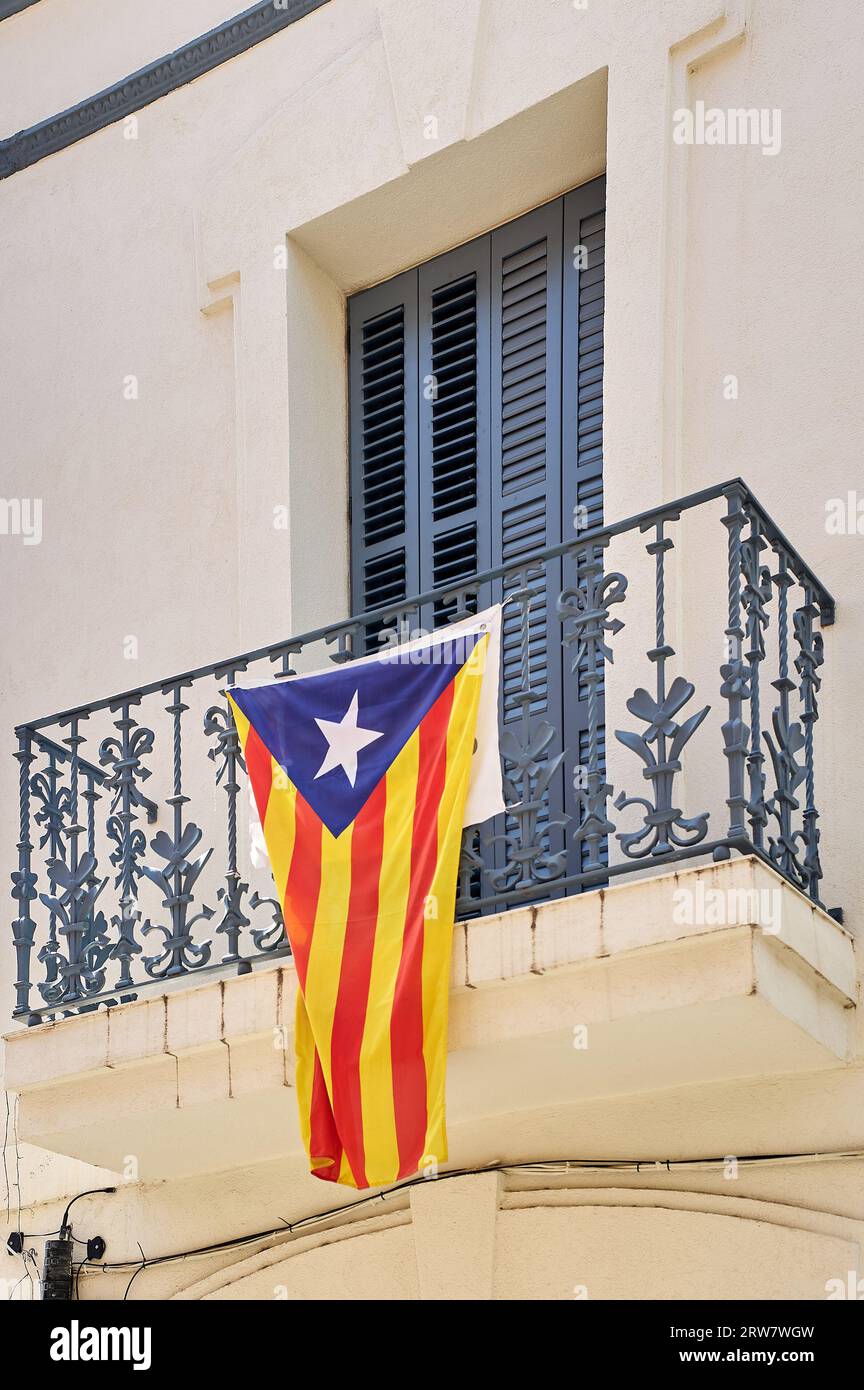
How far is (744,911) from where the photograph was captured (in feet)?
21.6

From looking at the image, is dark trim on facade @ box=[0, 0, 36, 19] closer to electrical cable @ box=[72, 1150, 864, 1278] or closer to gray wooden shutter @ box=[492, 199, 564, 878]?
gray wooden shutter @ box=[492, 199, 564, 878]

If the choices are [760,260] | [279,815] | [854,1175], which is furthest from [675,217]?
[854,1175]

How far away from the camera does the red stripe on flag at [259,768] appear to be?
787cm

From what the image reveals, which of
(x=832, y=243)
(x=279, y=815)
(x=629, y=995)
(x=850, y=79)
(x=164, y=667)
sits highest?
(x=850, y=79)

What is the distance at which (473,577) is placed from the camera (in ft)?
24.9

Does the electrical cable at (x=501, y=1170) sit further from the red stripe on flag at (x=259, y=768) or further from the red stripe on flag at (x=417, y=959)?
the red stripe on flag at (x=259, y=768)

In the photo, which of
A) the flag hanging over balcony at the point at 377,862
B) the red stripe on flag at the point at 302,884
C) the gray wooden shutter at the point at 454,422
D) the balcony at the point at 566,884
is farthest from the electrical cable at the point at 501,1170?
the gray wooden shutter at the point at 454,422

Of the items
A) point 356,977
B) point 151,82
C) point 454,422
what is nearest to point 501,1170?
point 356,977

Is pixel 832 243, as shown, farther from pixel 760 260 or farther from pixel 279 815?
pixel 279 815

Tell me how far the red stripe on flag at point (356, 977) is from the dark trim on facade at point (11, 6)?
541 centimetres

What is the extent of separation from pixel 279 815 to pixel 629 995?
156 cm

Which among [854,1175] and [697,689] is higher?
[697,689]

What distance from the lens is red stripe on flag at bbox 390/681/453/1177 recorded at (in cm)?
711

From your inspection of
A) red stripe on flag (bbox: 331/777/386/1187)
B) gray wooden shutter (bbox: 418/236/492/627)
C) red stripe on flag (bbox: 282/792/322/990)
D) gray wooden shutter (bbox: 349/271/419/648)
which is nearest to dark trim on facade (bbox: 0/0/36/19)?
gray wooden shutter (bbox: 349/271/419/648)
